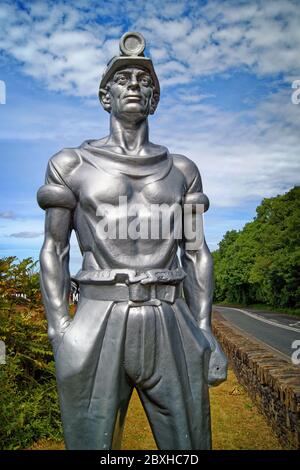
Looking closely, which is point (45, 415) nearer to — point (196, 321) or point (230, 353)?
point (196, 321)

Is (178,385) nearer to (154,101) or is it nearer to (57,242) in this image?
(57,242)

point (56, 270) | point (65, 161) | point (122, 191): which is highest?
point (65, 161)

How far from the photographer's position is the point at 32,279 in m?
7.39

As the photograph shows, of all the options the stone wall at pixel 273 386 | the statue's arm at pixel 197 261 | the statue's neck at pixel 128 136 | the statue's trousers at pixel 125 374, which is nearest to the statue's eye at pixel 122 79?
the statue's neck at pixel 128 136

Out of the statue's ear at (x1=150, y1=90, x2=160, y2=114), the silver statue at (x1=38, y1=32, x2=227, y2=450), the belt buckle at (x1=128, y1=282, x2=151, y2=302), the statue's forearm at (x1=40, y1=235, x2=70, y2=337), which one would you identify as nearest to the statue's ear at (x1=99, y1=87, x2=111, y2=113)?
the silver statue at (x1=38, y1=32, x2=227, y2=450)

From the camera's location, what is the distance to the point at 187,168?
311 cm

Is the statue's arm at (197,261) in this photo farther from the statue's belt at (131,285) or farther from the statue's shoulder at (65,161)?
the statue's shoulder at (65,161)

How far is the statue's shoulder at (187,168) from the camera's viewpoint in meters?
3.10

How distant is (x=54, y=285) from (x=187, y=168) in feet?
3.89

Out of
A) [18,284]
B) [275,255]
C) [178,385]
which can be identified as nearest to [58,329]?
[178,385]

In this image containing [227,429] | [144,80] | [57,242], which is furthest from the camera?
[227,429]

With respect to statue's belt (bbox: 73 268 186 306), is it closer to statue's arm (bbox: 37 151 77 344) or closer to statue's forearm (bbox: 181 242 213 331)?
statue's arm (bbox: 37 151 77 344)

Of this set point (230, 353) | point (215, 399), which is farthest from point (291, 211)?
point (215, 399)

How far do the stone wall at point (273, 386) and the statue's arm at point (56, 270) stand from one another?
12.9 feet
